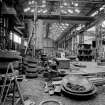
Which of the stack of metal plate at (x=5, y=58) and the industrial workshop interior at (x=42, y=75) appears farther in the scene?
the industrial workshop interior at (x=42, y=75)

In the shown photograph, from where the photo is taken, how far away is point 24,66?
4.86m

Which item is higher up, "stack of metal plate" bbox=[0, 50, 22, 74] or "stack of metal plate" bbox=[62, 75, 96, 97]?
"stack of metal plate" bbox=[0, 50, 22, 74]

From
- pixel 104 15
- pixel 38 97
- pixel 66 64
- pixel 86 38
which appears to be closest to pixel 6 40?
pixel 66 64

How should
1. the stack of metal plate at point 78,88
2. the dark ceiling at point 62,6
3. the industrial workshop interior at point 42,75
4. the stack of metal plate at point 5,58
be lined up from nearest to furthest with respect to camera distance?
1. the stack of metal plate at point 5,58
2. the industrial workshop interior at point 42,75
3. the stack of metal plate at point 78,88
4. the dark ceiling at point 62,6

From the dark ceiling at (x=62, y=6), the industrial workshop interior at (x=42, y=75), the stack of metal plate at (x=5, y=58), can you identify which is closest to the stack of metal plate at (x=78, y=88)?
the industrial workshop interior at (x=42, y=75)

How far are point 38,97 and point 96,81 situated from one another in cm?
199

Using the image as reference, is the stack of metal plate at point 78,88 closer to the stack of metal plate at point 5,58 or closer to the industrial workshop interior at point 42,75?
the industrial workshop interior at point 42,75

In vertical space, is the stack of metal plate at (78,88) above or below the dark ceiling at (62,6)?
below

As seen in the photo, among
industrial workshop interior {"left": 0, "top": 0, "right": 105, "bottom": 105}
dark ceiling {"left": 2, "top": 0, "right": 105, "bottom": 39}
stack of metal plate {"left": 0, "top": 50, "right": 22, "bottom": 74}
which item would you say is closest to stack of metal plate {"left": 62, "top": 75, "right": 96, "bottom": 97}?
industrial workshop interior {"left": 0, "top": 0, "right": 105, "bottom": 105}

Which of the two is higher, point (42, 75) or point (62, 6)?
point (62, 6)

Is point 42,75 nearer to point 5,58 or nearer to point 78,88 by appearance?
point 78,88

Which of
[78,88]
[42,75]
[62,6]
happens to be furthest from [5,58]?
[62,6]

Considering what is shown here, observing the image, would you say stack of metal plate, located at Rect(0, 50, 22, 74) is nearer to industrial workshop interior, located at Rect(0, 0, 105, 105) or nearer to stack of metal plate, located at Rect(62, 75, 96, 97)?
industrial workshop interior, located at Rect(0, 0, 105, 105)

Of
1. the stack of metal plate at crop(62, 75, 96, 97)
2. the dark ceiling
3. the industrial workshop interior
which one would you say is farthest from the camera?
the dark ceiling
